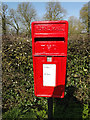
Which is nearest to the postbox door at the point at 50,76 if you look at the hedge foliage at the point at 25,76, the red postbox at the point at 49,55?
the red postbox at the point at 49,55

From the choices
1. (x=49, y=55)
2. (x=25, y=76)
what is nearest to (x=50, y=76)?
(x=49, y=55)

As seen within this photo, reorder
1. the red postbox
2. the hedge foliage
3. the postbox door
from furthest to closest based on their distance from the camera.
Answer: the hedge foliage < the postbox door < the red postbox

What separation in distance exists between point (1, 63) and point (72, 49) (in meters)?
1.88

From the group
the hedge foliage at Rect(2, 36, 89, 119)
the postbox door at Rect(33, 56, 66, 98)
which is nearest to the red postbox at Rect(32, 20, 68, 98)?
the postbox door at Rect(33, 56, 66, 98)

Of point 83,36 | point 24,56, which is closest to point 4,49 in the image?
point 24,56

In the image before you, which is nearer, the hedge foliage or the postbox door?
the postbox door

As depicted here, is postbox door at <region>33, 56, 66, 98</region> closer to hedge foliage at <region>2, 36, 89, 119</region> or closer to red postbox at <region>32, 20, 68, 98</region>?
red postbox at <region>32, 20, 68, 98</region>

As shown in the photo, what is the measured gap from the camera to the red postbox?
1.61 meters

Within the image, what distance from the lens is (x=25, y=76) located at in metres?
2.94

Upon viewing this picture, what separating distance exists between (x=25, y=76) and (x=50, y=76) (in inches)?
52.2

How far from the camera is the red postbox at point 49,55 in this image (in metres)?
1.61

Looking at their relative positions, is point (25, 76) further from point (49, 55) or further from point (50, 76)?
point (49, 55)

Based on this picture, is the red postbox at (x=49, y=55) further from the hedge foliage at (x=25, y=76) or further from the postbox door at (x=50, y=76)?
the hedge foliage at (x=25, y=76)

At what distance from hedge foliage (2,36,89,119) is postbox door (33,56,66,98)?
1.07 metres
